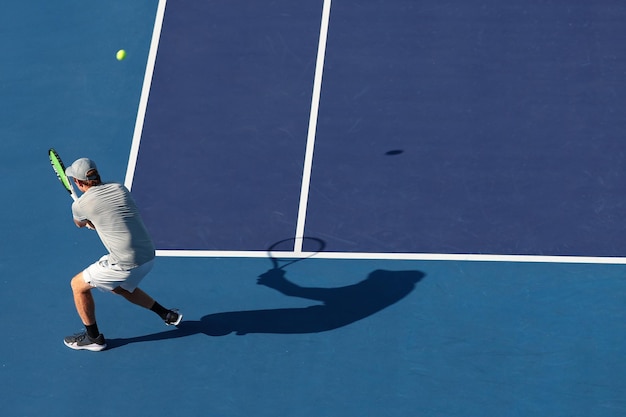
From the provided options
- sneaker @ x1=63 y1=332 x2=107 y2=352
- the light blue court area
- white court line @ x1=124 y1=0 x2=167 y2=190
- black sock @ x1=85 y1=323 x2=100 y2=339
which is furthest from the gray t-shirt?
white court line @ x1=124 y1=0 x2=167 y2=190

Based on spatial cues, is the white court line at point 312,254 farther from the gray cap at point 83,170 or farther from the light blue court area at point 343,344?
the gray cap at point 83,170

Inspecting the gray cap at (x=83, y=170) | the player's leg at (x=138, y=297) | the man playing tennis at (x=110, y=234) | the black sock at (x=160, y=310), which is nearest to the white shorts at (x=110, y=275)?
the man playing tennis at (x=110, y=234)

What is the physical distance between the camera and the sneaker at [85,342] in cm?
1095

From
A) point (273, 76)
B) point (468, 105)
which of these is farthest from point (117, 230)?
point (468, 105)

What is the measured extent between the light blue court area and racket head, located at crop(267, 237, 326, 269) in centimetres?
13

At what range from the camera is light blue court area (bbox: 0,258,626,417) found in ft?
34.3

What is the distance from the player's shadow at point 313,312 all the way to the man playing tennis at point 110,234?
90cm

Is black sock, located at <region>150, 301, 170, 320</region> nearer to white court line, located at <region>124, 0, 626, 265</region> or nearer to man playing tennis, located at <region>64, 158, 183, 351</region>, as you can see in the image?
man playing tennis, located at <region>64, 158, 183, 351</region>

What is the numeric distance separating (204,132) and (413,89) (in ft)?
8.73

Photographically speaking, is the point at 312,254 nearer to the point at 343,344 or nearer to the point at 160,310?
the point at 343,344

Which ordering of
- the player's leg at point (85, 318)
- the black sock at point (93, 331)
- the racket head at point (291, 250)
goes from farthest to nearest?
the racket head at point (291, 250), the black sock at point (93, 331), the player's leg at point (85, 318)

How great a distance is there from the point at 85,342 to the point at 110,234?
4.65 feet

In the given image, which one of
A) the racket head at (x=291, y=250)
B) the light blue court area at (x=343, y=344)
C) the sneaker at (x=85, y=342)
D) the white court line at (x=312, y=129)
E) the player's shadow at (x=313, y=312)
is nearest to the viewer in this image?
the light blue court area at (x=343, y=344)

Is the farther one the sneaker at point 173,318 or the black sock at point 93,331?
the sneaker at point 173,318
